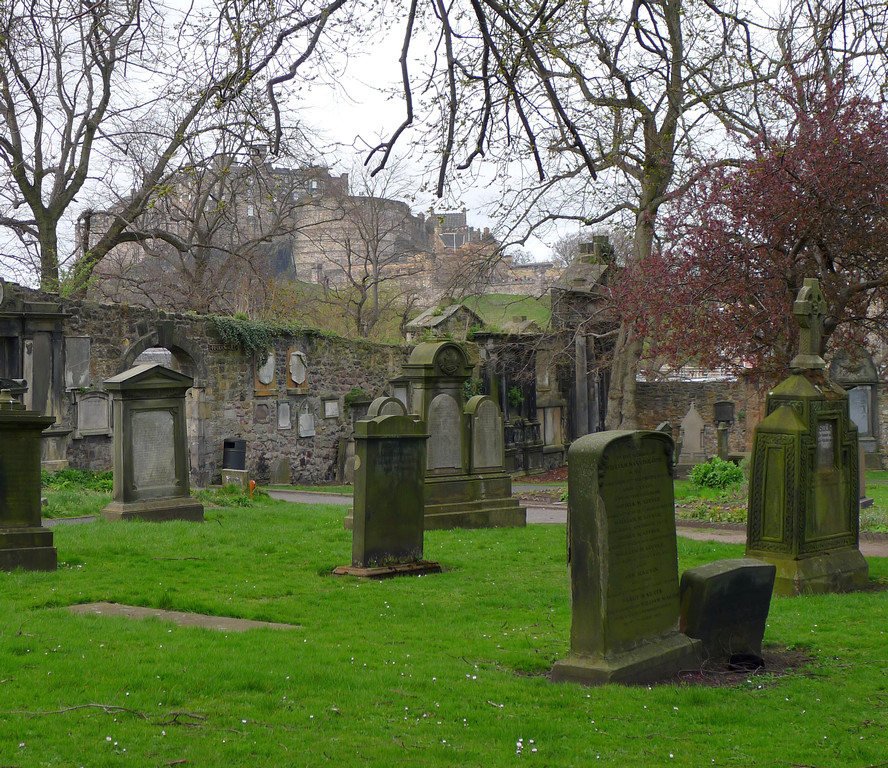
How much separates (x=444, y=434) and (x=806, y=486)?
549 cm

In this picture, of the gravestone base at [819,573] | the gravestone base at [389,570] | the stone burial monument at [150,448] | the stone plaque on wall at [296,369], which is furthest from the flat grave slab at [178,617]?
the stone plaque on wall at [296,369]

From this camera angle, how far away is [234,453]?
67.5 ft

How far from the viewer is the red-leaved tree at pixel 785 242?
13.8 meters

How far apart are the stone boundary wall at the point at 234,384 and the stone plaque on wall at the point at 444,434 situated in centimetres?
732

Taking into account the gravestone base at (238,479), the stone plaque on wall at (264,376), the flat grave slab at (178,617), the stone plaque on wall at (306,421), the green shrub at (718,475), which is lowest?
the flat grave slab at (178,617)

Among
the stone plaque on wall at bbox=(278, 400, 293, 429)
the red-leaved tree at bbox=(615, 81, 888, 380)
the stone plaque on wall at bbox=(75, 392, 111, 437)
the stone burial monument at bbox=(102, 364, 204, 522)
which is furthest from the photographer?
the stone plaque on wall at bbox=(278, 400, 293, 429)

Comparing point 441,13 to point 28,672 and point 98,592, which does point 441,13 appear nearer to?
point 28,672

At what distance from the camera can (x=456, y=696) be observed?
517 cm

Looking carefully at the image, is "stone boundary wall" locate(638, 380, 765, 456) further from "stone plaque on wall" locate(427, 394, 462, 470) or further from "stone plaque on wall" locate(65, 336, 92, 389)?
"stone plaque on wall" locate(427, 394, 462, 470)

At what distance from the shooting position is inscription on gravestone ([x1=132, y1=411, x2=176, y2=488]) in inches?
479

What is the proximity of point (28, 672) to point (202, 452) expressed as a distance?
15.3m

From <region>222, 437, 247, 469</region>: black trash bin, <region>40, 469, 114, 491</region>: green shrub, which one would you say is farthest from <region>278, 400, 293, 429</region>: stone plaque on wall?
<region>40, 469, 114, 491</region>: green shrub

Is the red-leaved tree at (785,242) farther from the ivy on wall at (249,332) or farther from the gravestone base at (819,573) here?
the ivy on wall at (249,332)

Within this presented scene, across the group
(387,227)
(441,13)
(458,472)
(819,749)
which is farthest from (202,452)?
(387,227)
